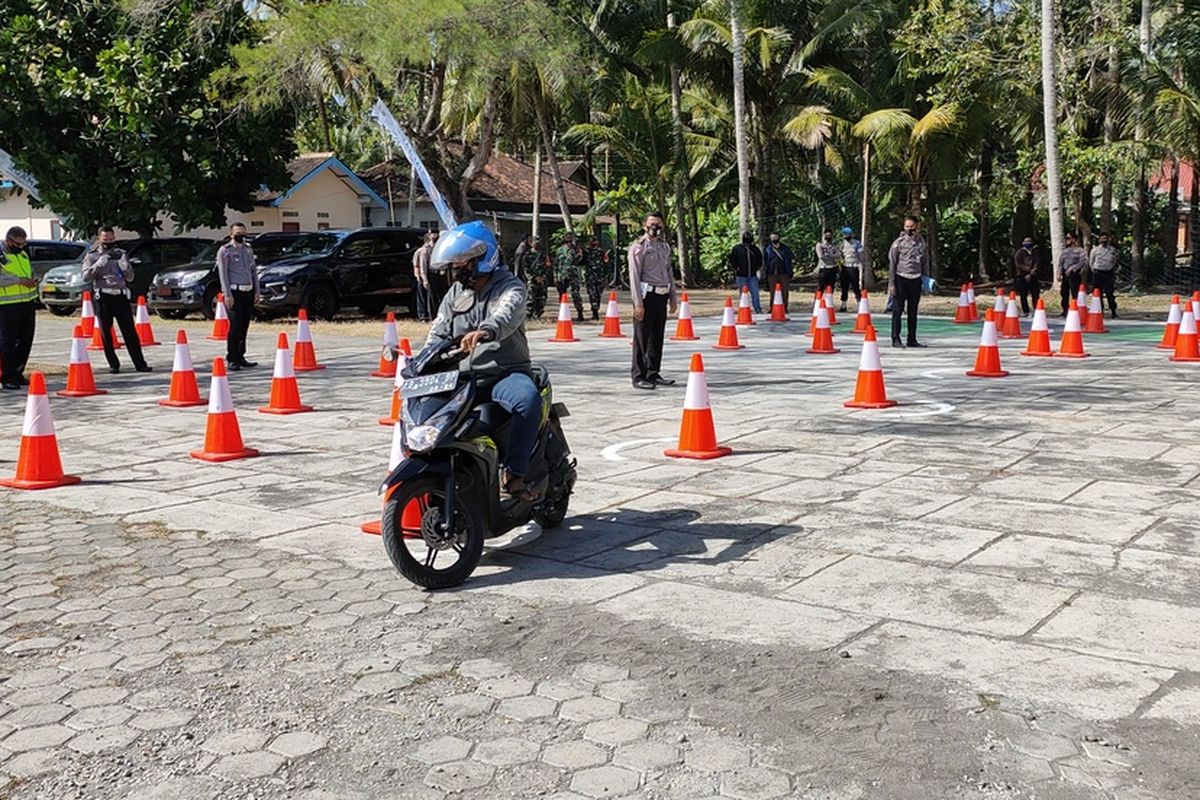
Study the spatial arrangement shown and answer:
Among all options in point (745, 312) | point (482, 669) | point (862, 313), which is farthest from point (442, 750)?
point (745, 312)

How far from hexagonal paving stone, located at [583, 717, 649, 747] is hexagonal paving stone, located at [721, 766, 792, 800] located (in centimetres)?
41

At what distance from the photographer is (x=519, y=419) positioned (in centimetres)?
607

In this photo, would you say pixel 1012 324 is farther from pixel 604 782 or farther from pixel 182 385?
pixel 604 782

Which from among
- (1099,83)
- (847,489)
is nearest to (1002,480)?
(847,489)

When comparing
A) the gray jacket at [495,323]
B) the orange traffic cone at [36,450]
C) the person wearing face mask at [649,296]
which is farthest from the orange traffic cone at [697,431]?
the orange traffic cone at [36,450]

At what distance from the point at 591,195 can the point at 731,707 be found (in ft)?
122

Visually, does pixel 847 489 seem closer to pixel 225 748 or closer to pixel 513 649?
pixel 513 649

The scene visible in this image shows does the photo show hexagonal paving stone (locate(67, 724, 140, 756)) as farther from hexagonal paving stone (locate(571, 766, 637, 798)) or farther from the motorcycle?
the motorcycle

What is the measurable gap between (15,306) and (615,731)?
11.0 m

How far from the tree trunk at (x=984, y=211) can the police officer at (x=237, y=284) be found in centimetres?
2507

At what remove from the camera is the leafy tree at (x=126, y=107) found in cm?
2714

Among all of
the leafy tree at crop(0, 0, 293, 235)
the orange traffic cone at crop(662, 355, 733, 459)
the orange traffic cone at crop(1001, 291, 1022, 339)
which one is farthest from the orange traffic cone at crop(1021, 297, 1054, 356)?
the leafy tree at crop(0, 0, 293, 235)

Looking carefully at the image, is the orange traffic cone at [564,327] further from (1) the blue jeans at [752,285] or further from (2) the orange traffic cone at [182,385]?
(2) the orange traffic cone at [182,385]

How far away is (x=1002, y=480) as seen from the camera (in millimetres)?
7902
